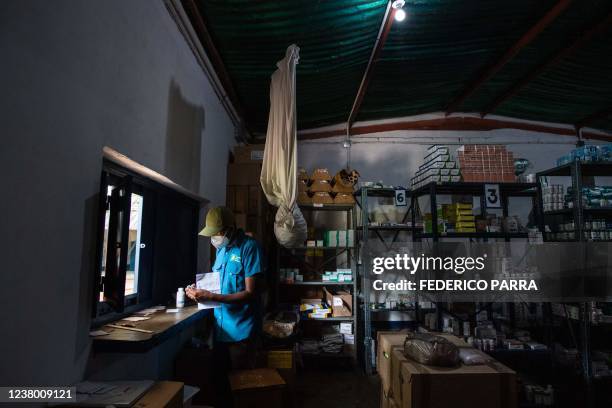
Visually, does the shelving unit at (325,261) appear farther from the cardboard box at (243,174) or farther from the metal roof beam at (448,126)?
the metal roof beam at (448,126)

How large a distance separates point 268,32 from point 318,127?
292 centimetres

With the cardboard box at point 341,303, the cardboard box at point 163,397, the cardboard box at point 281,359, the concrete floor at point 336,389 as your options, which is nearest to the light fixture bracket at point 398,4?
the cardboard box at point 163,397

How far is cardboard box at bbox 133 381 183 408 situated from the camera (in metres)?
1.50

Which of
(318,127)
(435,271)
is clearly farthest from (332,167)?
(435,271)

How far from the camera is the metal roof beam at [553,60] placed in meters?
3.29

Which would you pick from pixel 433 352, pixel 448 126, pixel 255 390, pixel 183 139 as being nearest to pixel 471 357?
pixel 433 352

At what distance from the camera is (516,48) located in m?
3.64

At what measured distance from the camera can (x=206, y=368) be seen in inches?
108

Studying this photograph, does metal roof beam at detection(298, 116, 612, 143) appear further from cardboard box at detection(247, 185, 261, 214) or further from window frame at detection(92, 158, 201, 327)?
window frame at detection(92, 158, 201, 327)

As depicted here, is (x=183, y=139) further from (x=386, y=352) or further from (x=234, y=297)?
(x=386, y=352)

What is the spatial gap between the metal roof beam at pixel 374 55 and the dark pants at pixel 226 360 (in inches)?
115

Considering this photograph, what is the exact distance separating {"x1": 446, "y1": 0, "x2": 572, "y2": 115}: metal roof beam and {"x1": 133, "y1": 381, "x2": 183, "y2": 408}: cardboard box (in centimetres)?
405

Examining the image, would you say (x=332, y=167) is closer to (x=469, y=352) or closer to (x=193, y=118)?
(x=193, y=118)

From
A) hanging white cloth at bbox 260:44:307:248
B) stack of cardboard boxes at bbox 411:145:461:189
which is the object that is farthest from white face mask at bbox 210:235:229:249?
stack of cardboard boxes at bbox 411:145:461:189
